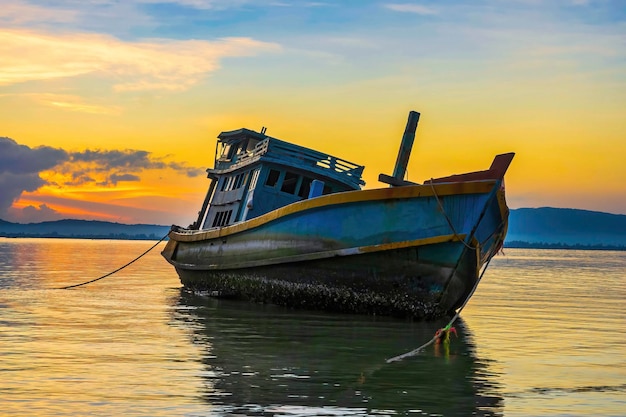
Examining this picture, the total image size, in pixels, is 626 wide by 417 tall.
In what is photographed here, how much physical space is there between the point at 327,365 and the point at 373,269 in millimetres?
6146

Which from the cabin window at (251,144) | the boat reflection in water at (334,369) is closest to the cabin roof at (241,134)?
the cabin window at (251,144)

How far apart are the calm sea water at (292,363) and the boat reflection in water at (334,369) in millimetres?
23

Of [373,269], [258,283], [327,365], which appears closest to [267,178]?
[258,283]

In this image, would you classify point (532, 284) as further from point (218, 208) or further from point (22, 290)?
point (22, 290)

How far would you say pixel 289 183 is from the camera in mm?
25453

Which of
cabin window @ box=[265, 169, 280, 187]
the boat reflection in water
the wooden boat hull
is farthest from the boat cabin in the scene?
the boat reflection in water

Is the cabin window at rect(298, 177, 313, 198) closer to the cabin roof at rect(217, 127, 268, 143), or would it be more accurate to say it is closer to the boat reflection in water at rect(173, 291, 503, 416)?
the cabin roof at rect(217, 127, 268, 143)

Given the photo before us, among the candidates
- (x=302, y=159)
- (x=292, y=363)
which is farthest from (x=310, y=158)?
(x=292, y=363)

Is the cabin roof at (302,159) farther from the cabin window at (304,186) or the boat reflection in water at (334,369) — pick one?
the boat reflection in water at (334,369)

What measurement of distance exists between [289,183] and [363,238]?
22.4 feet

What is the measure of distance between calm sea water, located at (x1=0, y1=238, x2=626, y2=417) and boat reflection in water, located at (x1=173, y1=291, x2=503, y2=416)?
0.08 ft

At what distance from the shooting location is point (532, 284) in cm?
3988

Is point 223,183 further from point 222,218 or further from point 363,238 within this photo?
point 363,238

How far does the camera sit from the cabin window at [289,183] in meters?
25.0
